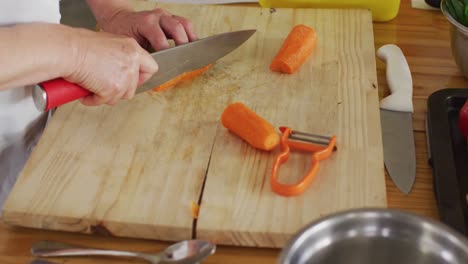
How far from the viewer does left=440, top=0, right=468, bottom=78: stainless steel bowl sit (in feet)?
4.63

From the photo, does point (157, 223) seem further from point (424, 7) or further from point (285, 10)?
point (424, 7)

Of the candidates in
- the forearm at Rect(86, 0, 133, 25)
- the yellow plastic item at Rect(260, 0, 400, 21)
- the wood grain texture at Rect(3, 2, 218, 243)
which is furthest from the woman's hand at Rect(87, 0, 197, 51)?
the yellow plastic item at Rect(260, 0, 400, 21)

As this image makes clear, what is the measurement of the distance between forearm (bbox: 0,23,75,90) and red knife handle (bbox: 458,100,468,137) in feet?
2.29

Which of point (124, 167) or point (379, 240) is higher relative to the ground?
point (379, 240)

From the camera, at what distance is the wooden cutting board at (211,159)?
3.71 feet

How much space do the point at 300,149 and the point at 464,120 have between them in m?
0.31

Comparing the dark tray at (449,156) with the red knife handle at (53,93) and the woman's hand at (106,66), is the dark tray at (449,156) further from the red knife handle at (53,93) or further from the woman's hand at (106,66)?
the red knife handle at (53,93)

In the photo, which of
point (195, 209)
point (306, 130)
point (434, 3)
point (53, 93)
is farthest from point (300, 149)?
point (434, 3)

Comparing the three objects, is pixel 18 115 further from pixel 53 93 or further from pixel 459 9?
pixel 459 9

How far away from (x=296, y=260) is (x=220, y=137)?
0.46m

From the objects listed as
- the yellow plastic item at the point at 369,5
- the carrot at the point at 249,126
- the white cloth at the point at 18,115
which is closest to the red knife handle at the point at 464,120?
the carrot at the point at 249,126

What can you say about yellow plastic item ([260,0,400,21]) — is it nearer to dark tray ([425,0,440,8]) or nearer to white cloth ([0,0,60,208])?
dark tray ([425,0,440,8])

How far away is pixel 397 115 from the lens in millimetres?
1377

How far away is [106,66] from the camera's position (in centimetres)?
123
